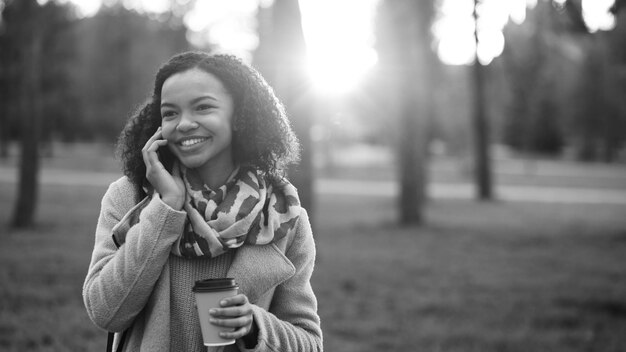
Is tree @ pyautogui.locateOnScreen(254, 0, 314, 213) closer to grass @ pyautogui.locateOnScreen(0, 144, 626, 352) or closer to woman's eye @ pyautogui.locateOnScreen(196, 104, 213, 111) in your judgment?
grass @ pyautogui.locateOnScreen(0, 144, 626, 352)

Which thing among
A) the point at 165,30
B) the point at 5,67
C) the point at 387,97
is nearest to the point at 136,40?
the point at 165,30

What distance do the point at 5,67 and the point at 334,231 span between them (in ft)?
60.1

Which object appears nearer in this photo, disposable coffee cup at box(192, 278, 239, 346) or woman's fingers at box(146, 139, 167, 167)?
disposable coffee cup at box(192, 278, 239, 346)

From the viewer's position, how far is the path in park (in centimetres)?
2152

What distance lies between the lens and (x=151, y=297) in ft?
6.37

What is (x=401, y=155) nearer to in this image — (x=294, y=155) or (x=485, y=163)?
(x=485, y=163)

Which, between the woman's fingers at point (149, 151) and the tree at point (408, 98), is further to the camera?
the tree at point (408, 98)

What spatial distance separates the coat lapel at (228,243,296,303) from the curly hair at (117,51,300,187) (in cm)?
27

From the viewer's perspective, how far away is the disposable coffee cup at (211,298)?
1.73 meters

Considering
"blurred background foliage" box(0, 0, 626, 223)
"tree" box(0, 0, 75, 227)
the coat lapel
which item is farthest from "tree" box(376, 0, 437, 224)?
the coat lapel

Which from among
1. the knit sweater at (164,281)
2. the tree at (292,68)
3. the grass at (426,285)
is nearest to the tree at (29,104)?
the grass at (426,285)

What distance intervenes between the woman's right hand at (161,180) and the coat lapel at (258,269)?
242 millimetres

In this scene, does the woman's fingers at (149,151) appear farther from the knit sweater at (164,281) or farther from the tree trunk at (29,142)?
the tree trunk at (29,142)

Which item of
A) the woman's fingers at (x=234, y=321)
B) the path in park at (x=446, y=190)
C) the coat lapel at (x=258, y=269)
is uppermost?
the coat lapel at (x=258, y=269)
